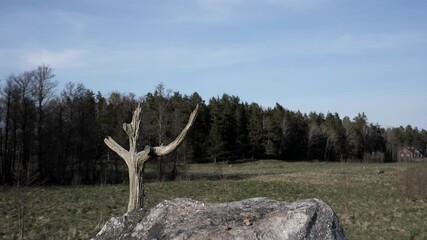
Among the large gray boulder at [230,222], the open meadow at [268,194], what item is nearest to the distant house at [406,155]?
the open meadow at [268,194]

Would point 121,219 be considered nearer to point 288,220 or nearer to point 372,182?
point 288,220

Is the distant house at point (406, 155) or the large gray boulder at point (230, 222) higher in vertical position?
the distant house at point (406, 155)

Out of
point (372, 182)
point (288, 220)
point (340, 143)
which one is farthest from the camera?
point (340, 143)

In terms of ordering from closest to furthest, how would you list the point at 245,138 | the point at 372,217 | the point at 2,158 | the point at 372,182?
1. the point at 372,217
2. the point at 372,182
3. the point at 2,158
4. the point at 245,138

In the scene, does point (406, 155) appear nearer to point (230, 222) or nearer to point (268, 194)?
point (268, 194)

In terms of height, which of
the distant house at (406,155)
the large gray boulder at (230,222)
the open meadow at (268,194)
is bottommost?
the open meadow at (268,194)

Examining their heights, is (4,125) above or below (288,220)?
above

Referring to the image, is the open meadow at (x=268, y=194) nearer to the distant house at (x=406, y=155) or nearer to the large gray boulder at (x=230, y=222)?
the large gray boulder at (x=230, y=222)

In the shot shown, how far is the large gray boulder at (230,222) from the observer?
4.11 m

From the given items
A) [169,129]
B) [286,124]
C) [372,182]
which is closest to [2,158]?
[169,129]

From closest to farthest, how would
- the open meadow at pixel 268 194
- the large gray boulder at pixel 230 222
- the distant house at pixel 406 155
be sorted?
the large gray boulder at pixel 230 222 < the open meadow at pixel 268 194 < the distant house at pixel 406 155

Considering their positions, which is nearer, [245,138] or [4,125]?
[4,125]

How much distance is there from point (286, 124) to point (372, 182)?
192ft

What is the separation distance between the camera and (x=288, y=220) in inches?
165
